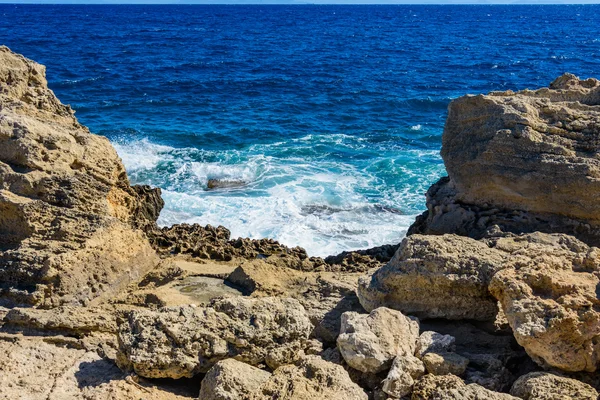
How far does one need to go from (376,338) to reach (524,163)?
3.28 metres

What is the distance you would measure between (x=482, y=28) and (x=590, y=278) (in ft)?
227

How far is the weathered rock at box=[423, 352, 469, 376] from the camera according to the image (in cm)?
462

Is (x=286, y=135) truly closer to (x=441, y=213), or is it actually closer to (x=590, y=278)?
(x=441, y=213)

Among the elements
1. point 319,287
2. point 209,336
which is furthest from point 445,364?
point 319,287

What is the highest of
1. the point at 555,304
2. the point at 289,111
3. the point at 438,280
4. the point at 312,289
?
the point at 555,304

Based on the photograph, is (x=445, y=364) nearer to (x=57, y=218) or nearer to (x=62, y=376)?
(x=62, y=376)

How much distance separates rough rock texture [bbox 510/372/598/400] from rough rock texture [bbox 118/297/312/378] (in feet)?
5.17

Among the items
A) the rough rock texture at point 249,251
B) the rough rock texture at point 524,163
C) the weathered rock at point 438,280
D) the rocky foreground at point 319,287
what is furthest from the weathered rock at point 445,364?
the rough rock texture at point 249,251

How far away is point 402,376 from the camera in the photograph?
4.51 meters

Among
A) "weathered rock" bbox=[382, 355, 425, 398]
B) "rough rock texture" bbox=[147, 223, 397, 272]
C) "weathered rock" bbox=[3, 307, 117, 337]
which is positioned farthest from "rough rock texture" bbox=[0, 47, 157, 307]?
"weathered rock" bbox=[382, 355, 425, 398]

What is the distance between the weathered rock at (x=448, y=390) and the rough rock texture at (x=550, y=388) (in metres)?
0.16

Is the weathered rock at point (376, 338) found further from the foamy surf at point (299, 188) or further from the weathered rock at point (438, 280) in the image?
the foamy surf at point (299, 188)

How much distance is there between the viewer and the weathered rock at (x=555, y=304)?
4539 millimetres

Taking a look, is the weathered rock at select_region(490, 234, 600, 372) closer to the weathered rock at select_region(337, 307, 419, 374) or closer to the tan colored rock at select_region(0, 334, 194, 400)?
the weathered rock at select_region(337, 307, 419, 374)
